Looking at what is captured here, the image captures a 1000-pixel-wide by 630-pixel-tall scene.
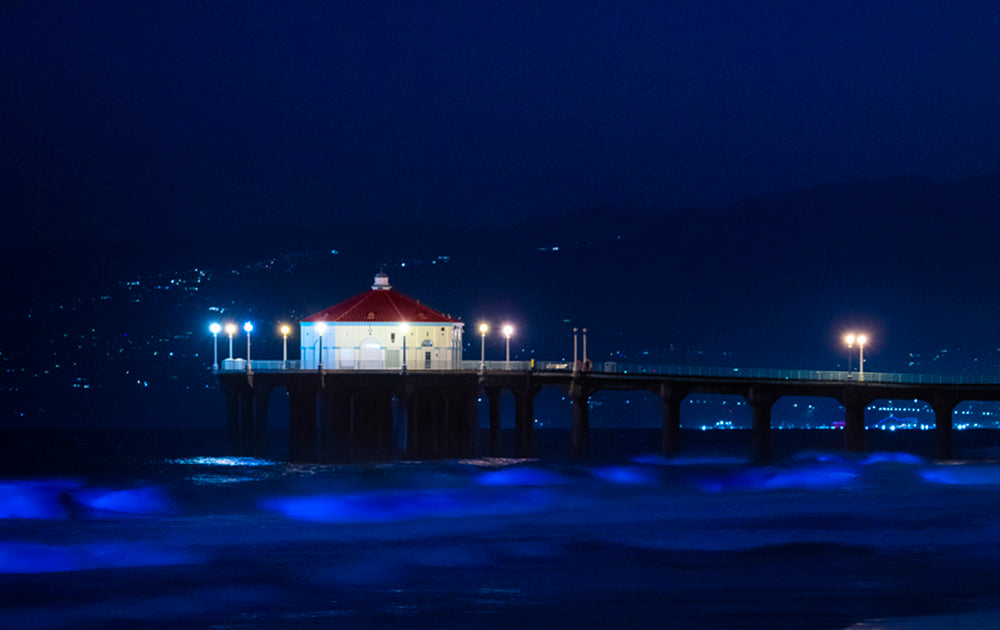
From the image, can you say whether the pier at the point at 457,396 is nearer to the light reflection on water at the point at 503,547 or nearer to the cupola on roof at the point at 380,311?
the cupola on roof at the point at 380,311

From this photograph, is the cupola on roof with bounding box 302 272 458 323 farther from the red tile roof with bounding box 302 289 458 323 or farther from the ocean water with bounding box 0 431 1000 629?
the ocean water with bounding box 0 431 1000 629

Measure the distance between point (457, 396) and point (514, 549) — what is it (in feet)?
129

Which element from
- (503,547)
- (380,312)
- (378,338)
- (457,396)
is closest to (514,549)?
(503,547)

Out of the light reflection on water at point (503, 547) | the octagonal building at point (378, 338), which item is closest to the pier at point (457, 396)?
the octagonal building at point (378, 338)

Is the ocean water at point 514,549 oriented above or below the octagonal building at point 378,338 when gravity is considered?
below

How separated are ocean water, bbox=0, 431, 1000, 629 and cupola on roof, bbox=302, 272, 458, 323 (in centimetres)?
1473

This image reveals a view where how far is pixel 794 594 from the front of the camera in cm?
3309

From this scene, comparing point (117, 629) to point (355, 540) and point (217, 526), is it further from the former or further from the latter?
point (217, 526)

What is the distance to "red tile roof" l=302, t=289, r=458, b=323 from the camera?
271ft

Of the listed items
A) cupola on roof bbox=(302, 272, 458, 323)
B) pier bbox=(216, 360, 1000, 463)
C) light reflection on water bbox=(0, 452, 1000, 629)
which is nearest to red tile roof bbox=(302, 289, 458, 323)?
cupola on roof bbox=(302, 272, 458, 323)

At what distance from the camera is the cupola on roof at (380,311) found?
271ft

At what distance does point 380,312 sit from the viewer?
83.0 m

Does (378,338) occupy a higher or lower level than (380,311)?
lower

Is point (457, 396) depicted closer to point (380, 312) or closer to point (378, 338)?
point (378, 338)
